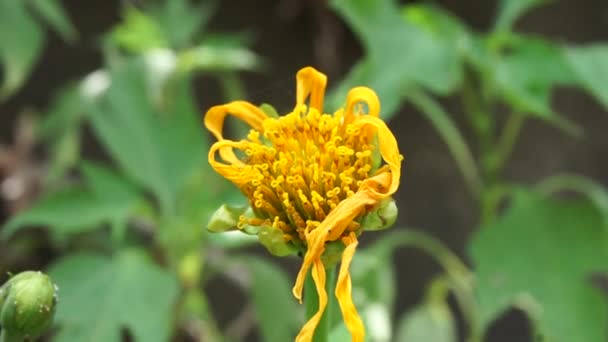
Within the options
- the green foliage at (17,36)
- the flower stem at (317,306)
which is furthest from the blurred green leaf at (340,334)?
the green foliage at (17,36)

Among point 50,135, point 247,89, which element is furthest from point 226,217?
point 247,89

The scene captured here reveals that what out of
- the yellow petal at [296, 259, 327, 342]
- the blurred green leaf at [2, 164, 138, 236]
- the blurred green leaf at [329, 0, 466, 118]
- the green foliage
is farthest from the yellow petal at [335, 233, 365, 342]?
the green foliage

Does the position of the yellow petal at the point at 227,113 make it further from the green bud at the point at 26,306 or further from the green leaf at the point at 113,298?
the green leaf at the point at 113,298

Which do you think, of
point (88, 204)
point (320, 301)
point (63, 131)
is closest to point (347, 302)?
point (320, 301)

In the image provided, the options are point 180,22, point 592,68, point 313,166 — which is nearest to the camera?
point 313,166

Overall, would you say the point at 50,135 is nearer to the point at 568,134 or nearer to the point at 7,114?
the point at 7,114

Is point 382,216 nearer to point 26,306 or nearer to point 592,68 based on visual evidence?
point 26,306

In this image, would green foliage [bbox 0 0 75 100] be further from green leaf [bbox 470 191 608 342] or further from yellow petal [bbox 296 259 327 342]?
yellow petal [bbox 296 259 327 342]
